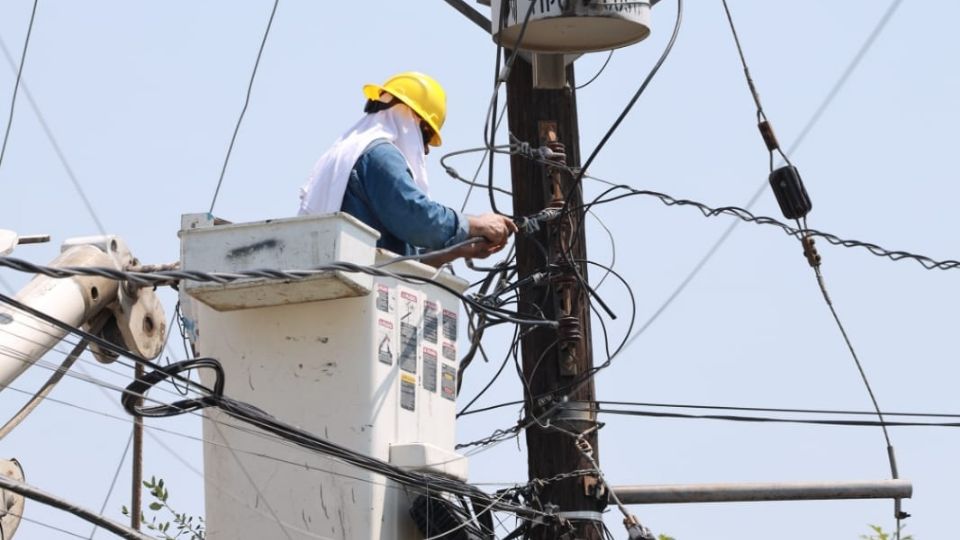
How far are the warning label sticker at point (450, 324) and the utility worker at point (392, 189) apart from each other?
0.71ft

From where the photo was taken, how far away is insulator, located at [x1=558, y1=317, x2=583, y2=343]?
8781 mm

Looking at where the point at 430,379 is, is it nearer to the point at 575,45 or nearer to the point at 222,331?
the point at 222,331

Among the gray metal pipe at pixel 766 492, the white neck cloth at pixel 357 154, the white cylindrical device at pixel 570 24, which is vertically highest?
the white cylindrical device at pixel 570 24

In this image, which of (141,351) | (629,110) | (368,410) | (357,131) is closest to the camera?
(368,410)

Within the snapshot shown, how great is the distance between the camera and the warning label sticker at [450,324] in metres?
8.21

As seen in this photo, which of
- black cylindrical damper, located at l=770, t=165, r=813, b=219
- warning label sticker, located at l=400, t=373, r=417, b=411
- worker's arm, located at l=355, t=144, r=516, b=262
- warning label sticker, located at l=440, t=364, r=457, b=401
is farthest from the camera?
black cylindrical damper, located at l=770, t=165, r=813, b=219

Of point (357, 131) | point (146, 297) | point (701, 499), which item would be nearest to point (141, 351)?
point (146, 297)

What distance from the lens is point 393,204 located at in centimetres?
797

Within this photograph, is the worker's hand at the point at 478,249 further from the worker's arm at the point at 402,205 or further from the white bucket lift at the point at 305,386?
the white bucket lift at the point at 305,386

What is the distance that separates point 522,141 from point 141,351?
7.23ft

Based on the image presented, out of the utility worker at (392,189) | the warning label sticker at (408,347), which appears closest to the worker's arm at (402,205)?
the utility worker at (392,189)

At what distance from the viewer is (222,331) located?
7.76m

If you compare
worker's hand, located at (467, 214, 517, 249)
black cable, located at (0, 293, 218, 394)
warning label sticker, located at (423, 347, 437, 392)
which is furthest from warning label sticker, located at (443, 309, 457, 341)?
black cable, located at (0, 293, 218, 394)

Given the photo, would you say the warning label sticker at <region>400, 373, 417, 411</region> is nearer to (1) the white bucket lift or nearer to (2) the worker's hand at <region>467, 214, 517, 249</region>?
(1) the white bucket lift
